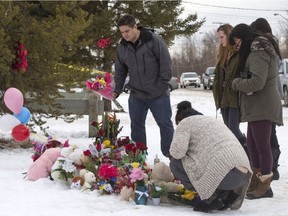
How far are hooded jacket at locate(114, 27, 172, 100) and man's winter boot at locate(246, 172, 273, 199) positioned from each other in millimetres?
1637

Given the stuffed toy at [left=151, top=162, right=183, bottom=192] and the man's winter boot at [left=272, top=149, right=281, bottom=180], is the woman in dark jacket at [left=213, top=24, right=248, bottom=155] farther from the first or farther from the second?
the stuffed toy at [left=151, top=162, right=183, bottom=192]

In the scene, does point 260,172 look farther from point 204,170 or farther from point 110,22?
point 110,22

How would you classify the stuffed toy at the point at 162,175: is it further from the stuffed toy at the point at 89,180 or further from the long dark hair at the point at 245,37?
the long dark hair at the point at 245,37

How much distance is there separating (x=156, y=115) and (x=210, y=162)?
192 cm

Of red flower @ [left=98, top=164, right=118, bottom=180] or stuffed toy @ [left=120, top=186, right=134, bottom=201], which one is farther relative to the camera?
red flower @ [left=98, top=164, right=118, bottom=180]

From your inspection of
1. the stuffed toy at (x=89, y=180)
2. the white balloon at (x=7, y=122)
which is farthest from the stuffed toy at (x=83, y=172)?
the white balloon at (x=7, y=122)

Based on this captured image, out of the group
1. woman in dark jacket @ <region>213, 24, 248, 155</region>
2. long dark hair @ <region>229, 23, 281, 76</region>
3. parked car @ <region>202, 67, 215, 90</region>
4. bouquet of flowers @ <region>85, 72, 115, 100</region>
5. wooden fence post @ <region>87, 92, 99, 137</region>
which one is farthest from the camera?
parked car @ <region>202, 67, 215, 90</region>

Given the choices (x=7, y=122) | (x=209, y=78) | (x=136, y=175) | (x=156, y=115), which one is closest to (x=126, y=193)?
(x=136, y=175)

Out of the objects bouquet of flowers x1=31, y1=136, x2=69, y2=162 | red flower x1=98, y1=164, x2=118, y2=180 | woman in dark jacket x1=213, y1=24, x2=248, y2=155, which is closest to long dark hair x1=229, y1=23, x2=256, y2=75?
woman in dark jacket x1=213, y1=24, x2=248, y2=155

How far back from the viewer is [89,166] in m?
4.96

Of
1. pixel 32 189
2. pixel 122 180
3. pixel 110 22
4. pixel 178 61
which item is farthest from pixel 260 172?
pixel 178 61

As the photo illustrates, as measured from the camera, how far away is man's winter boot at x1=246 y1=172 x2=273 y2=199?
4.67 meters

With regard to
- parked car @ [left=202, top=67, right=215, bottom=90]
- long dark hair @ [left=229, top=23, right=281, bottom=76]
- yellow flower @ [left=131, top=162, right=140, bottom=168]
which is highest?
long dark hair @ [left=229, top=23, right=281, bottom=76]

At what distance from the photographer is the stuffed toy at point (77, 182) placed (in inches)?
189
